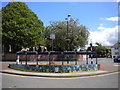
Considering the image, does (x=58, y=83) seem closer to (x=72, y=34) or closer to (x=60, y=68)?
(x=60, y=68)

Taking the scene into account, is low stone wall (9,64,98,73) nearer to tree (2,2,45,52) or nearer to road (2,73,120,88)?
road (2,73,120,88)

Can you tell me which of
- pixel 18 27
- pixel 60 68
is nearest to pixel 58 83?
pixel 60 68

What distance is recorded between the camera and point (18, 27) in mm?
36250

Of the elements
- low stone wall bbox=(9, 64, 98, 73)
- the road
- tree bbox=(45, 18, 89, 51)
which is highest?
tree bbox=(45, 18, 89, 51)

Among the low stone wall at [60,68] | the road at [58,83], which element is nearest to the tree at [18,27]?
the low stone wall at [60,68]

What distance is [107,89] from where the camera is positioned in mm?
8539

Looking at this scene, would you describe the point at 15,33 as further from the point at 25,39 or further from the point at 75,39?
the point at 75,39

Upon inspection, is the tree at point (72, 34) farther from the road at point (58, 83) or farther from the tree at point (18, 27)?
the road at point (58, 83)

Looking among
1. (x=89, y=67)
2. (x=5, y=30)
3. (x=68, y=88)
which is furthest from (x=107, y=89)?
(x=5, y=30)

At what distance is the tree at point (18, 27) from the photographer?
119ft

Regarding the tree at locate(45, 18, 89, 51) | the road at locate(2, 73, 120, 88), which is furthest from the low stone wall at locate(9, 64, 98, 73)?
the tree at locate(45, 18, 89, 51)

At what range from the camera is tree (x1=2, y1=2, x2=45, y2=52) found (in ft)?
119

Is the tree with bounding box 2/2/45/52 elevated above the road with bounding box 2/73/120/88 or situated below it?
above

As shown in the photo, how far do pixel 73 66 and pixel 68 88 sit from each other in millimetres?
7372
